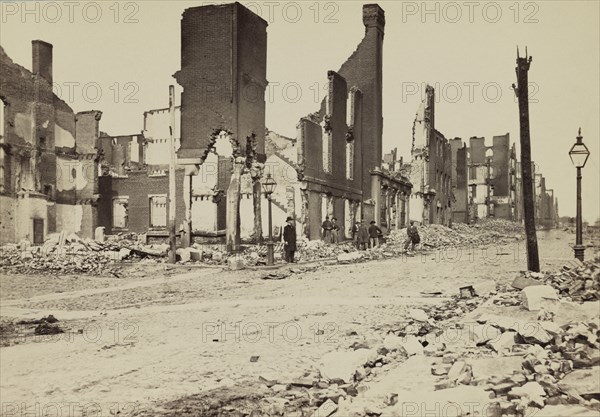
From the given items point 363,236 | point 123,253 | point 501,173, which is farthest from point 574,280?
point 363,236

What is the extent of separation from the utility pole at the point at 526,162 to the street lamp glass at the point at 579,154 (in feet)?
1.76

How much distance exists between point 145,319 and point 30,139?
2555 mm

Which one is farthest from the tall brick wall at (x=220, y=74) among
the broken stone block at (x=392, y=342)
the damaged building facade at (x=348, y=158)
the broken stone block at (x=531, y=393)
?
the broken stone block at (x=531, y=393)

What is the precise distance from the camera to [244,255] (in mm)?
8367

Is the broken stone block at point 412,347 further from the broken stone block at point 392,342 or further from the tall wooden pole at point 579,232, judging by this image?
the tall wooden pole at point 579,232

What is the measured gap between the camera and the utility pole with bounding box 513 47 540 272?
15.4ft

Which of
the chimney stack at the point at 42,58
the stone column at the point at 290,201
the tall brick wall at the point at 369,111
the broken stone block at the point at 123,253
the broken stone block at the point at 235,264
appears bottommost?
the broken stone block at the point at 235,264

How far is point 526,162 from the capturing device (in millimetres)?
5133

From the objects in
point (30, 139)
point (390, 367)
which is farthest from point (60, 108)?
point (390, 367)

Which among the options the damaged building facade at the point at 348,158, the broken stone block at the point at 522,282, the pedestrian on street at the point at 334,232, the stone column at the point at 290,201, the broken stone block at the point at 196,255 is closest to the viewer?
the broken stone block at the point at 522,282

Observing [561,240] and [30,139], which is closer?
[561,240]

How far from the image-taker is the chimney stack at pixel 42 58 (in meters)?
5.83

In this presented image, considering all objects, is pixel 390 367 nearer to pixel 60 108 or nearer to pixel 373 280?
pixel 373 280

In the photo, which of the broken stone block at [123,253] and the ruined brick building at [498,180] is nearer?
the broken stone block at [123,253]
